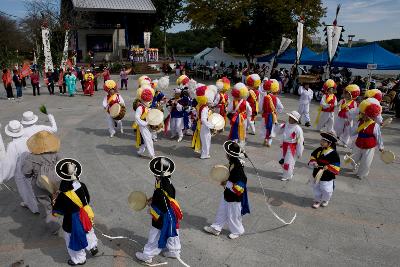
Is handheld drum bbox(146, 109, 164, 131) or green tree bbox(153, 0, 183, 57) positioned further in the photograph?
green tree bbox(153, 0, 183, 57)

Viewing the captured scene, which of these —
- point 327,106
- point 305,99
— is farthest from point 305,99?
point 327,106

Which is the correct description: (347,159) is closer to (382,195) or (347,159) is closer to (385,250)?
(382,195)

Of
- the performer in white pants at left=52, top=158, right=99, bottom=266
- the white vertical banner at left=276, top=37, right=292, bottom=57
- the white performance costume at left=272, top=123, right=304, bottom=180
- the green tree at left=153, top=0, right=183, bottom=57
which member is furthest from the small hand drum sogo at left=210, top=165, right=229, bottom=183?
Answer: the green tree at left=153, top=0, right=183, bottom=57

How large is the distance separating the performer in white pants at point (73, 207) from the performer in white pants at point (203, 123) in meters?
4.53

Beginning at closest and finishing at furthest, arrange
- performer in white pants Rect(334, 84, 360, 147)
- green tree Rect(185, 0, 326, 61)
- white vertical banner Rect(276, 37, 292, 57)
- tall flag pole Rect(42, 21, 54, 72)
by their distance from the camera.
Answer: performer in white pants Rect(334, 84, 360, 147) < tall flag pole Rect(42, 21, 54, 72) < white vertical banner Rect(276, 37, 292, 57) < green tree Rect(185, 0, 326, 61)

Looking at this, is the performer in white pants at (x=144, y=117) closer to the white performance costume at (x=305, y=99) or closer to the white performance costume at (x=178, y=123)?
the white performance costume at (x=178, y=123)

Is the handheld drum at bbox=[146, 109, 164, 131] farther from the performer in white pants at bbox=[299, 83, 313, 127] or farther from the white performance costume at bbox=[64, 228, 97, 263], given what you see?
the performer in white pants at bbox=[299, 83, 313, 127]

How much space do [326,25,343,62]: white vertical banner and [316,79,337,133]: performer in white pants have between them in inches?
304

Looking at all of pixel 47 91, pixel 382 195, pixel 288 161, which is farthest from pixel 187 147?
pixel 47 91

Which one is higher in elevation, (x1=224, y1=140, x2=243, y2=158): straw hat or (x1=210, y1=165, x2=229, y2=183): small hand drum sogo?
(x1=224, y1=140, x2=243, y2=158): straw hat

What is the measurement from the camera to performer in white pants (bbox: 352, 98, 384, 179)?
792 centimetres

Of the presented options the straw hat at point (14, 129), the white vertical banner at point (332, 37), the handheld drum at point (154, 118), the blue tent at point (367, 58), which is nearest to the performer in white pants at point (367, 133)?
the handheld drum at point (154, 118)

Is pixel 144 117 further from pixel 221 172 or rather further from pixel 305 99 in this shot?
pixel 305 99

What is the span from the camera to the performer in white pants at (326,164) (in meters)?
6.46
